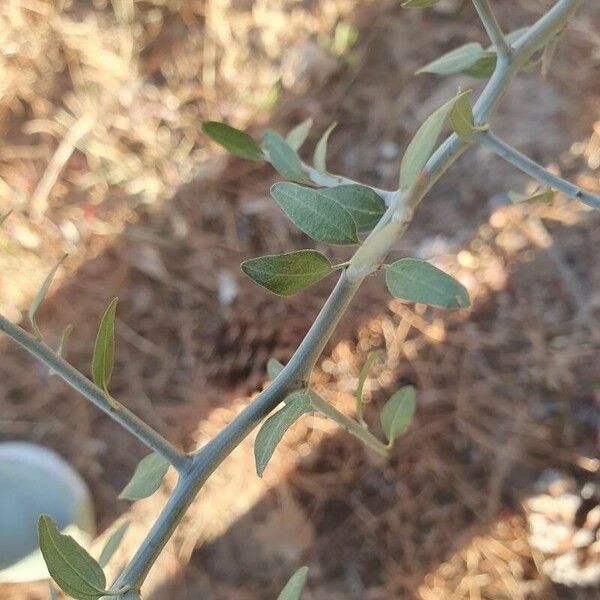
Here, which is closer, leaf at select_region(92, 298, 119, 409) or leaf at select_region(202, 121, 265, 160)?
leaf at select_region(92, 298, 119, 409)

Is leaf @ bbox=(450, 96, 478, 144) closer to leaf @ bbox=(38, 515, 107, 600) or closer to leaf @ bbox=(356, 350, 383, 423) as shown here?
leaf @ bbox=(356, 350, 383, 423)

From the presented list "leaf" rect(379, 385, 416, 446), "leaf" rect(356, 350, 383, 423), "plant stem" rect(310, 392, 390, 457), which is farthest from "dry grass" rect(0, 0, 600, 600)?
"leaf" rect(356, 350, 383, 423)

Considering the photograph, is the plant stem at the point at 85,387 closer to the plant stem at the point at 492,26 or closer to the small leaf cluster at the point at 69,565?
the small leaf cluster at the point at 69,565

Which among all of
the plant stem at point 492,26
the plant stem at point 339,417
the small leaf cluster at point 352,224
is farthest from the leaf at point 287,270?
the plant stem at point 492,26

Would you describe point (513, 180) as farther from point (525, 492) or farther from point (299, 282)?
point (299, 282)

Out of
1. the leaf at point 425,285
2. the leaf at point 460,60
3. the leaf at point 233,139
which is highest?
the leaf at point 233,139

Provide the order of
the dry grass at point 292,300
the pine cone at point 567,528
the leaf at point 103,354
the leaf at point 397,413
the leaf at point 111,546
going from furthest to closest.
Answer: the dry grass at point 292,300 < the pine cone at point 567,528 < the leaf at point 397,413 < the leaf at point 111,546 < the leaf at point 103,354
